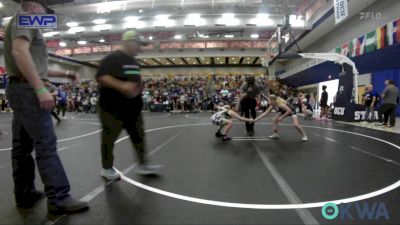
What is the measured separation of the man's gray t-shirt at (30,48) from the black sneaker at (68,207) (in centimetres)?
108

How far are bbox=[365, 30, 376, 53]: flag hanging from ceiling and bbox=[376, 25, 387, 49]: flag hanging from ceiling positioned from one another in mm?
374

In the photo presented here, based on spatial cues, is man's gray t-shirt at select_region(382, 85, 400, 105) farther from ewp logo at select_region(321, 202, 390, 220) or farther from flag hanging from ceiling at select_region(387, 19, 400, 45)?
ewp logo at select_region(321, 202, 390, 220)

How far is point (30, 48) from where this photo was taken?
2.61m

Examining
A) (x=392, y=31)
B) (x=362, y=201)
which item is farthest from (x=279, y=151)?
(x=392, y=31)

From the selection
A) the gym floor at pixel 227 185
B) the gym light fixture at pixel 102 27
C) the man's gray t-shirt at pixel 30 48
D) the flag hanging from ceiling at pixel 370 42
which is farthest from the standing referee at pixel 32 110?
the gym light fixture at pixel 102 27

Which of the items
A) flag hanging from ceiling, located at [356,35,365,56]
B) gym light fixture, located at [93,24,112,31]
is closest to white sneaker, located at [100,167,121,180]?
flag hanging from ceiling, located at [356,35,365,56]

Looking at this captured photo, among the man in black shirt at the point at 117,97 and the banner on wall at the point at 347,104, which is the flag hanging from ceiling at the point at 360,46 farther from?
the man in black shirt at the point at 117,97

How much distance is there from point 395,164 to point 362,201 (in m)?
2.13

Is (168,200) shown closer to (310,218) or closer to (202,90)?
(310,218)

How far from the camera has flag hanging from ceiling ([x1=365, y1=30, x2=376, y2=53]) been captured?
15127mm

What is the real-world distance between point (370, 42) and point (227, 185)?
15150mm

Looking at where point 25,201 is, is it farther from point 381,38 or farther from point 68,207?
point 381,38

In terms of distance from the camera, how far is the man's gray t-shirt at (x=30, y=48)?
244 cm

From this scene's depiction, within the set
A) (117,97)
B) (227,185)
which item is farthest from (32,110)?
(227,185)
